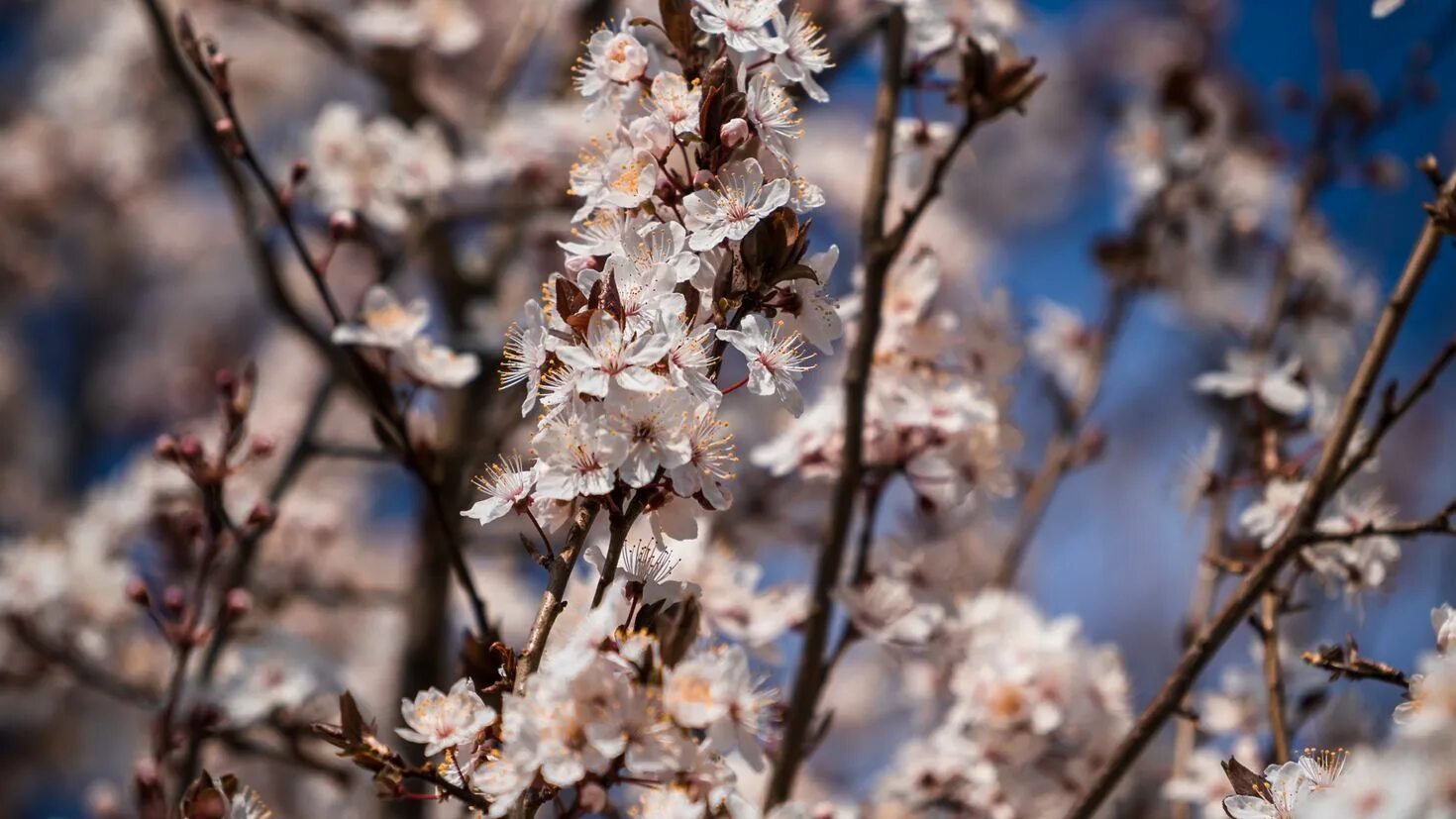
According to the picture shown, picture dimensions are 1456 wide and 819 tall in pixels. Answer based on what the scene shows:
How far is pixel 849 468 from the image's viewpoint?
152cm

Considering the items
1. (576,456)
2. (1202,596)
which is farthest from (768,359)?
(1202,596)

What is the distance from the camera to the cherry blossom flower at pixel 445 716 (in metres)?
1.04

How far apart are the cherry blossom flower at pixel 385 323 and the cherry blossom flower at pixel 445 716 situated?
23.5 inches

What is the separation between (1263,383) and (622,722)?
1238 mm

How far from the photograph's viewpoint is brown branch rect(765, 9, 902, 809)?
1473mm

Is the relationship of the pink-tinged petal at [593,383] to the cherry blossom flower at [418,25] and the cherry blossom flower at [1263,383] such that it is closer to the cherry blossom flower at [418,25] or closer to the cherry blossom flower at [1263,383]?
the cherry blossom flower at [1263,383]

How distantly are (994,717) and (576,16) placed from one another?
2.13 metres

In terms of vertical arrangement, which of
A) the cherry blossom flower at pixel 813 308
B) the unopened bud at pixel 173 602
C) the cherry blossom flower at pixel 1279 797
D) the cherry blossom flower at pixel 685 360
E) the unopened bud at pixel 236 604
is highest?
the cherry blossom flower at pixel 813 308

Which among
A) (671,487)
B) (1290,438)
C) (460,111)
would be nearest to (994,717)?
(1290,438)

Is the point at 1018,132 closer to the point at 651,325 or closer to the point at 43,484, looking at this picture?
the point at 43,484

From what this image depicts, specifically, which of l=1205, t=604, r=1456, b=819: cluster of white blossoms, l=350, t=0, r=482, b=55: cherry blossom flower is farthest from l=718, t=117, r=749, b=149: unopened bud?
l=350, t=0, r=482, b=55: cherry blossom flower

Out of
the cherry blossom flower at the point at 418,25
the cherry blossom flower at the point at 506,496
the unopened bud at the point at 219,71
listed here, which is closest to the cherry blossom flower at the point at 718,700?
the cherry blossom flower at the point at 506,496

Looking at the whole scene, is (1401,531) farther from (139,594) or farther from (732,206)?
(139,594)

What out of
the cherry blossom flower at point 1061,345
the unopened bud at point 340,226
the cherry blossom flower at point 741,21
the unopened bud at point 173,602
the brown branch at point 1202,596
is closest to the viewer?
the cherry blossom flower at point 741,21
